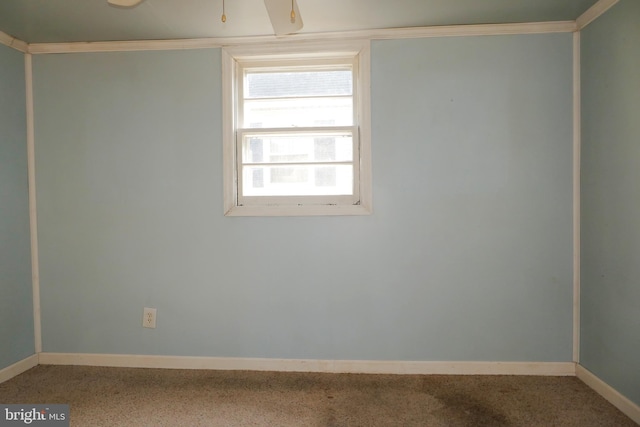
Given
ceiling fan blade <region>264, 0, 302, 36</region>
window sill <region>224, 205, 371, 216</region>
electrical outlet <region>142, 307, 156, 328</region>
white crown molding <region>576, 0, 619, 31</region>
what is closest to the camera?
ceiling fan blade <region>264, 0, 302, 36</region>

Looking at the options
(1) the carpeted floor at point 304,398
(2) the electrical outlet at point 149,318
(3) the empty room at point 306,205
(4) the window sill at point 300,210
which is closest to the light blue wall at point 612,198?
(3) the empty room at point 306,205

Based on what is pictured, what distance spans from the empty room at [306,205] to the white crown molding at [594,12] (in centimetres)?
1

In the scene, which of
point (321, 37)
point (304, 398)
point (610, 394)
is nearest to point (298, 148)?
point (321, 37)

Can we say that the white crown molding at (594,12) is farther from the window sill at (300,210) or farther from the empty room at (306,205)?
the window sill at (300,210)

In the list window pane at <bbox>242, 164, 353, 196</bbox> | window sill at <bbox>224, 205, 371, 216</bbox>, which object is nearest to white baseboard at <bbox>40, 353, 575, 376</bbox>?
window sill at <bbox>224, 205, 371, 216</bbox>

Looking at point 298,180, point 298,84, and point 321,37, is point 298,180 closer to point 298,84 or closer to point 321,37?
point 298,84

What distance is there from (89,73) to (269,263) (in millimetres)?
1821

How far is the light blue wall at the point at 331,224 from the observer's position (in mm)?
2311

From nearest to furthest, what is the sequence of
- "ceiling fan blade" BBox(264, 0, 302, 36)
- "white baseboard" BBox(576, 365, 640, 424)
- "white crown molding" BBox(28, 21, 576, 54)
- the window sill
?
"ceiling fan blade" BBox(264, 0, 302, 36), "white baseboard" BBox(576, 365, 640, 424), "white crown molding" BBox(28, 21, 576, 54), the window sill

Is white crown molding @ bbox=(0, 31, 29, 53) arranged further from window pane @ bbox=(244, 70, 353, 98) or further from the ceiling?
window pane @ bbox=(244, 70, 353, 98)

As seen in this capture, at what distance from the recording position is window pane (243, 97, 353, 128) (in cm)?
249

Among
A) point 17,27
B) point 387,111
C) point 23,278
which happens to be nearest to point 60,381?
point 23,278

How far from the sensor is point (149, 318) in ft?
8.13

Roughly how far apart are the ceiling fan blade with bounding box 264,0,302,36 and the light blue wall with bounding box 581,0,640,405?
5.58ft
